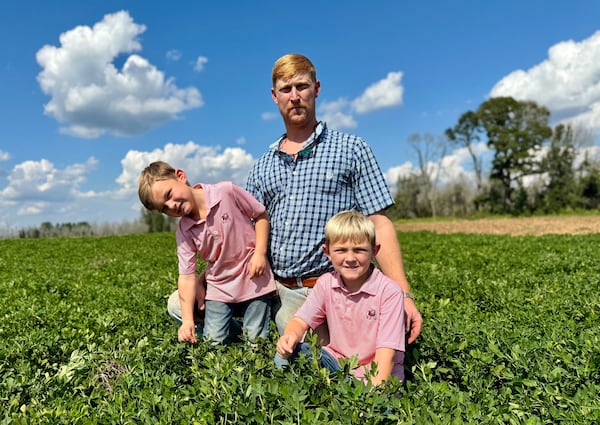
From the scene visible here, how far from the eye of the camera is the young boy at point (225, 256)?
380 cm

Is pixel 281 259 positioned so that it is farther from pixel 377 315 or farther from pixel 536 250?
pixel 536 250

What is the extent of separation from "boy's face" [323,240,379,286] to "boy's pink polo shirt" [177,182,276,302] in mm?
843

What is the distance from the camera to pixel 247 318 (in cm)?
391

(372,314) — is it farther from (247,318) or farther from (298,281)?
(247,318)

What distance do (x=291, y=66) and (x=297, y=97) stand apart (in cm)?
22

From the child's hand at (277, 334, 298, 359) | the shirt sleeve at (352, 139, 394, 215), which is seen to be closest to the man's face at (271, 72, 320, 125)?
the shirt sleeve at (352, 139, 394, 215)

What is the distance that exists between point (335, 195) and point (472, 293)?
174 inches

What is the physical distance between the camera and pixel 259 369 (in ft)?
10.1

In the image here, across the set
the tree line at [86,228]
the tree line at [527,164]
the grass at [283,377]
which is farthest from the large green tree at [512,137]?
the grass at [283,377]

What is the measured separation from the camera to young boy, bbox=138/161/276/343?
380cm

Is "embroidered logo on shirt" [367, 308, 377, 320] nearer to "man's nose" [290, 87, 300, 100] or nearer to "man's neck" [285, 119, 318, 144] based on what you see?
"man's neck" [285, 119, 318, 144]

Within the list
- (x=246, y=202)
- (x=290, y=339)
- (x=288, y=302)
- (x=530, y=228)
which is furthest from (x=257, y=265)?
(x=530, y=228)

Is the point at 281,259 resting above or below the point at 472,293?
above

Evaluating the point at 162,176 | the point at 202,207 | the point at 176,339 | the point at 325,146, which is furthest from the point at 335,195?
the point at 176,339
